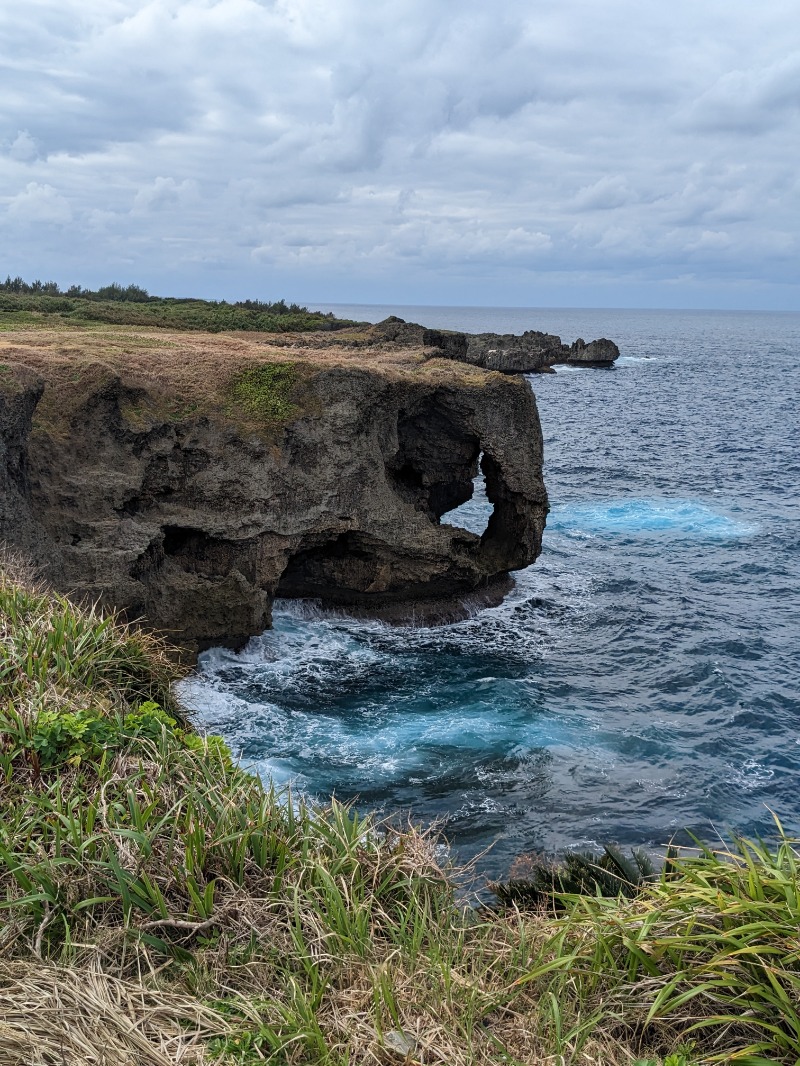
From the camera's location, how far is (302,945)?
6152mm

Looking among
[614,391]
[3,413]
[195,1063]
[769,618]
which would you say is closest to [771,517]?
[769,618]

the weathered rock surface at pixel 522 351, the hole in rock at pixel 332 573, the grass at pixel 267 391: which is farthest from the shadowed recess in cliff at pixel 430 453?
the weathered rock surface at pixel 522 351

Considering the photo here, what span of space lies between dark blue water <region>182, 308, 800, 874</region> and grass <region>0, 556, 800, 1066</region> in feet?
25.7

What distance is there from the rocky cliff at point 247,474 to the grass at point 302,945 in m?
12.3

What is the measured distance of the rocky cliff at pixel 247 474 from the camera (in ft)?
68.8

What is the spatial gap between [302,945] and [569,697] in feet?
57.2

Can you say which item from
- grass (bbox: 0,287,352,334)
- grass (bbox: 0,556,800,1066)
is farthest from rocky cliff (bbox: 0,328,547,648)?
grass (bbox: 0,556,800,1066)

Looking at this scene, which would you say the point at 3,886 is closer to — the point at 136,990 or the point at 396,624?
the point at 136,990

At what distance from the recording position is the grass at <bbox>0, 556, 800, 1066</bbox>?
5.43 metres

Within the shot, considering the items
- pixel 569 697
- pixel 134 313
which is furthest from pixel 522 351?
pixel 569 697

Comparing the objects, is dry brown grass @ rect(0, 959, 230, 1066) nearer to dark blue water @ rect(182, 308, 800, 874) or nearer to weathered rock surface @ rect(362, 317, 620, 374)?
dark blue water @ rect(182, 308, 800, 874)

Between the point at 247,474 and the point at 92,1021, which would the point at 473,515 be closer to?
the point at 247,474

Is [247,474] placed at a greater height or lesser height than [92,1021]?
greater

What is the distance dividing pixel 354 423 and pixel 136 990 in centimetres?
2051
